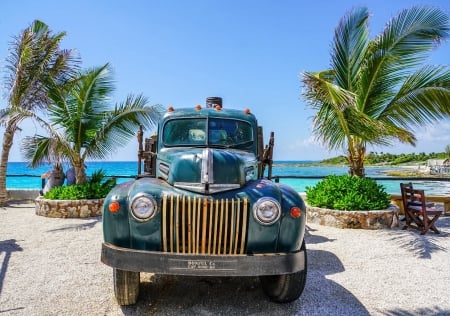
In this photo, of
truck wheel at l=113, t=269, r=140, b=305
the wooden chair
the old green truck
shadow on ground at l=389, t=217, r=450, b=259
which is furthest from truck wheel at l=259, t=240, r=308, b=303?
the wooden chair

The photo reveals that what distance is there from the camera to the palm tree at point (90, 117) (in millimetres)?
10078

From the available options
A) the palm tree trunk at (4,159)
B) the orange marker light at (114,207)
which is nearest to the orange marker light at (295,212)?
the orange marker light at (114,207)

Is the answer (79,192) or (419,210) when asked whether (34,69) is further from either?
(419,210)

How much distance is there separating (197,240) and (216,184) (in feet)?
1.91

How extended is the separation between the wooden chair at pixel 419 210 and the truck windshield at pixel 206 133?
4627 mm

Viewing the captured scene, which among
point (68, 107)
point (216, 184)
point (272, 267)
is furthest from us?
point (68, 107)

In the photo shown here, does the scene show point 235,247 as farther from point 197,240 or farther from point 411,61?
point 411,61

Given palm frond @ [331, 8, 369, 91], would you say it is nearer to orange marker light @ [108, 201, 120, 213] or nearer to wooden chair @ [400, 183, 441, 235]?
wooden chair @ [400, 183, 441, 235]

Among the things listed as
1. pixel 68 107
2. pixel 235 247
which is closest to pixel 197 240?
pixel 235 247

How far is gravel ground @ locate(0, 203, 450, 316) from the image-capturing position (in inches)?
138

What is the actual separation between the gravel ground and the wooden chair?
681 millimetres

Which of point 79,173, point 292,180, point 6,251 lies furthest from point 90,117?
point 292,180

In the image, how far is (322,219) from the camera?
27.0 ft

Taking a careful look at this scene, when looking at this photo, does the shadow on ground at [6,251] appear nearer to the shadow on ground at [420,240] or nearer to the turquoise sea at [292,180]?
the turquoise sea at [292,180]
